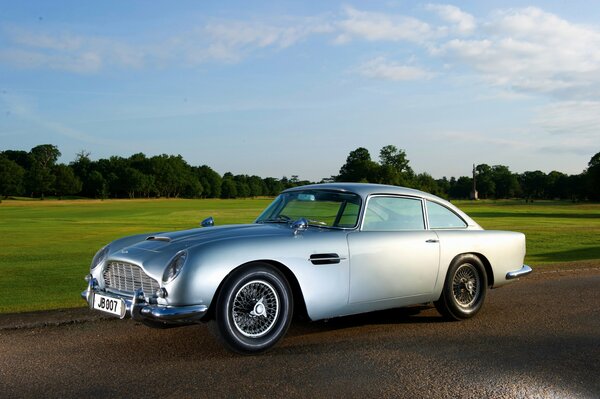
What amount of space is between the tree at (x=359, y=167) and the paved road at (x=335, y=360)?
11227cm

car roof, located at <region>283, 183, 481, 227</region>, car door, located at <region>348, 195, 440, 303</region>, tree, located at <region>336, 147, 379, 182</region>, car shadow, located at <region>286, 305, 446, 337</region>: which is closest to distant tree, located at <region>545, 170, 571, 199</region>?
tree, located at <region>336, 147, 379, 182</region>

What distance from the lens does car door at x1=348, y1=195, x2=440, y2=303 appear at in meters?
5.67

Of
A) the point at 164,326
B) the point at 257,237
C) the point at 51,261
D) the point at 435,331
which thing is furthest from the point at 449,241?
the point at 51,261

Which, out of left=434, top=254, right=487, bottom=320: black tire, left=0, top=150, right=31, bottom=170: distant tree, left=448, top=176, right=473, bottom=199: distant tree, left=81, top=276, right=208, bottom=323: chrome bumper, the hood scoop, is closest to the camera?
left=81, top=276, right=208, bottom=323: chrome bumper

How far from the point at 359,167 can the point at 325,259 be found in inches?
5061

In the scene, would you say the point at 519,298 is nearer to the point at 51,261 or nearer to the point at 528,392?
the point at 528,392

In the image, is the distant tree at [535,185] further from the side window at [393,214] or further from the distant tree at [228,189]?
the side window at [393,214]

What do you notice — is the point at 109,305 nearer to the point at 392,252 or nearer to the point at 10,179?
the point at 392,252

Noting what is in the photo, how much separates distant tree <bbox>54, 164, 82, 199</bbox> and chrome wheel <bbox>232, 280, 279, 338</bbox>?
433 feet

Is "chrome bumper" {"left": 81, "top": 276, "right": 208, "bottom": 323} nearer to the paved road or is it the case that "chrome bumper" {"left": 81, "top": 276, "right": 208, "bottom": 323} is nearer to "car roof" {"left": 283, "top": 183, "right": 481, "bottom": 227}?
the paved road

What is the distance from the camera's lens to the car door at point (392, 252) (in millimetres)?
5668

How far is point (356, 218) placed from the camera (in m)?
5.94

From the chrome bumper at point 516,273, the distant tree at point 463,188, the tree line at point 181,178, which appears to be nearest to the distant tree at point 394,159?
the tree line at point 181,178

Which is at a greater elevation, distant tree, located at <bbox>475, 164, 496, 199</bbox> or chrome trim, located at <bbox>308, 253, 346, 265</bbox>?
distant tree, located at <bbox>475, 164, 496, 199</bbox>
